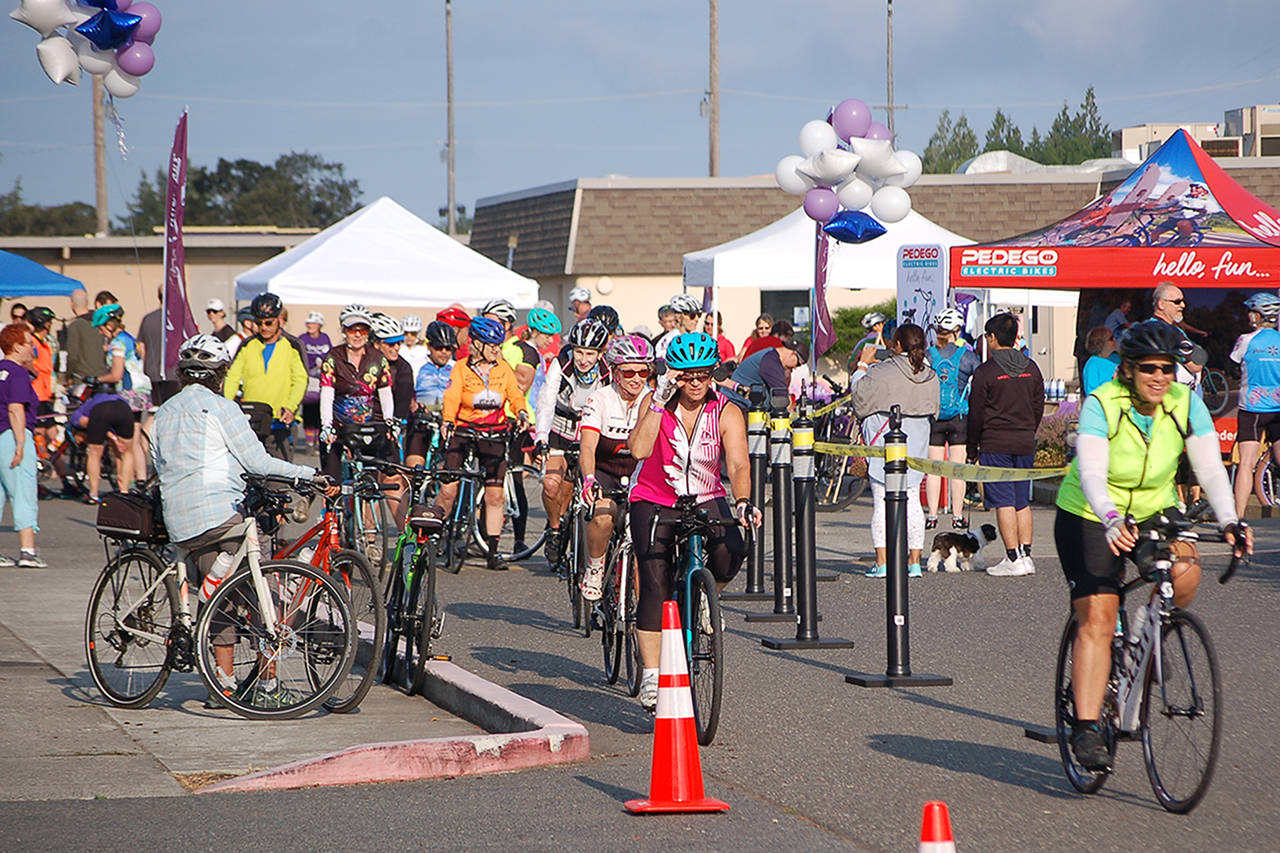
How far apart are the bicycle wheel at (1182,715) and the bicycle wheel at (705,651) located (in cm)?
183

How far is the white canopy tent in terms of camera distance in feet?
71.9

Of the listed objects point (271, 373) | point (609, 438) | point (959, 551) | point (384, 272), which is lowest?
point (959, 551)

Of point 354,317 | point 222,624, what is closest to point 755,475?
point 354,317

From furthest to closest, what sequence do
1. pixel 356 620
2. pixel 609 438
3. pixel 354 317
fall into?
pixel 354 317 → pixel 609 438 → pixel 356 620

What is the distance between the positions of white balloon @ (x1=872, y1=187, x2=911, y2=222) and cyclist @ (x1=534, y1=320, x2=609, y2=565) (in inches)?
280

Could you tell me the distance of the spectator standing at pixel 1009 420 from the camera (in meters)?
12.7

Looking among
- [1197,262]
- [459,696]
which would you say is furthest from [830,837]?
[1197,262]

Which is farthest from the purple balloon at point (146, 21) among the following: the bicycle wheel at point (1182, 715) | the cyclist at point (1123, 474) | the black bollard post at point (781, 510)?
the bicycle wheel at point (1182, 715)

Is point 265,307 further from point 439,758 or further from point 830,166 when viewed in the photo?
point 439,758

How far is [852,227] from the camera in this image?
17.5m

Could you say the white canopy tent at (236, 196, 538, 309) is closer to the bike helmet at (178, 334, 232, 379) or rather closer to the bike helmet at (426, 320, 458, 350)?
the bike helmet at (426, 320, 458, 350)

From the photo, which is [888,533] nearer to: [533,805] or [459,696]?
[459,696]

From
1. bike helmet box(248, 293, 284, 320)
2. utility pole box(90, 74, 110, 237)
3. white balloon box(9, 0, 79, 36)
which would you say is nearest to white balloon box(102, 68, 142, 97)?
white balloon box(9, 0, 79, 36)

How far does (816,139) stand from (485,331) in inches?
245
